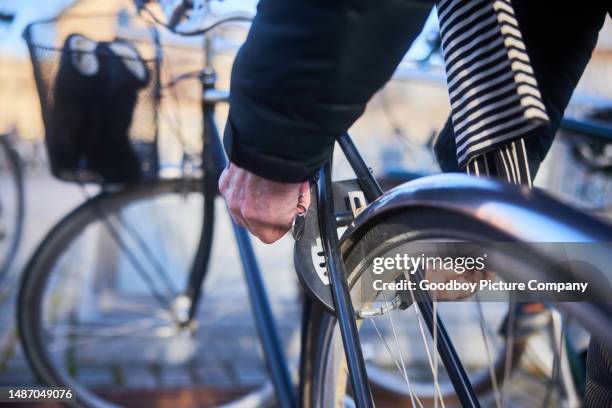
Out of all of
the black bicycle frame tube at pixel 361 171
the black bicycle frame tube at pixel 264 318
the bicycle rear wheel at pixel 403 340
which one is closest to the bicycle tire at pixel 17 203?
the black bicycle frame tube at pixel 264 318

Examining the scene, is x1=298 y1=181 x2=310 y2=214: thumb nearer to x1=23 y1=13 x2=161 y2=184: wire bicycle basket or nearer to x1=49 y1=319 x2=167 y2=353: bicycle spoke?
x1=23 y1=13 x2=161 y2=184: wire bicycle basket

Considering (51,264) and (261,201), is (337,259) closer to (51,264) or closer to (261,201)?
(261,201)

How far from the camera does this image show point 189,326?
5.67ft

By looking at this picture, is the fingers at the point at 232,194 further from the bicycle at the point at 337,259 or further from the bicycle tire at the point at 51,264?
the bicycle tire at the point at 51,264

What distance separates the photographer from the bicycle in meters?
0.52

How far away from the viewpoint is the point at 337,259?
2.75ft

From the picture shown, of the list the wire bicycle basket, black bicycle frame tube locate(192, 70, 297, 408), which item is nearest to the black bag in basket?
the wire bicycle basket

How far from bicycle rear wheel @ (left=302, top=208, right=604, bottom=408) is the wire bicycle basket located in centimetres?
72

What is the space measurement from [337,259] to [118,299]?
165 centimetres

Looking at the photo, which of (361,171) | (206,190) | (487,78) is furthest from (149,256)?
(487,78)

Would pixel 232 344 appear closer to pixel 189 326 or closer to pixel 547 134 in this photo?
pixel 189 326

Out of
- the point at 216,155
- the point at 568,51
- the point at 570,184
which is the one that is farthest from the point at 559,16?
the point at 570,184

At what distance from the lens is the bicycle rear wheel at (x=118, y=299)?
164cm

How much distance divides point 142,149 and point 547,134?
1011 mm
